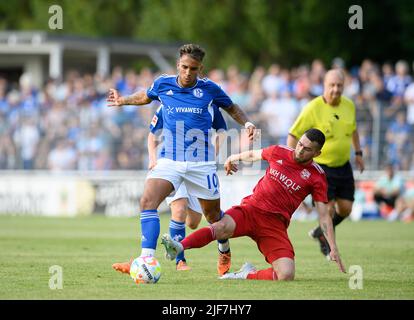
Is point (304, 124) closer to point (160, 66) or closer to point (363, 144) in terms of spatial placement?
point (363, 144)

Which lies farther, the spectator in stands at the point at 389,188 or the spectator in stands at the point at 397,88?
the spectator in stands at the point at 397,88

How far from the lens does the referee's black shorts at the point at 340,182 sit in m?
14.6

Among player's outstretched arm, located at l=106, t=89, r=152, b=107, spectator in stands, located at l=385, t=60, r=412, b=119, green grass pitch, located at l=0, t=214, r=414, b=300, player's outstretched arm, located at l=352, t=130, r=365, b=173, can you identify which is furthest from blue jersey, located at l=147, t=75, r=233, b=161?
spectator in stands, located at l=385, t=60, r=412, b=119

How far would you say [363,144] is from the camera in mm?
25344

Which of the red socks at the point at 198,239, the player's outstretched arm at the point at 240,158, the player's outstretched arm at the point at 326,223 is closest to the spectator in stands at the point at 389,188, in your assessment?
the player's outstretched arm at the point at 326,223

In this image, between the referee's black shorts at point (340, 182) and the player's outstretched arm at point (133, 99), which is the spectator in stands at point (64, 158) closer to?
the referee's black shorts at point (340, 182)

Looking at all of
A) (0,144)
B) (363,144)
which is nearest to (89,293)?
(363,144)

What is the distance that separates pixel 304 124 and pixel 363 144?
1165 centimetres

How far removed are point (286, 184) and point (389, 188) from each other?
13.3 metres

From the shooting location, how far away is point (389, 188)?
79.4ft

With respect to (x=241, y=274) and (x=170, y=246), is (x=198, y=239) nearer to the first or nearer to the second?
(x=170, y=246)

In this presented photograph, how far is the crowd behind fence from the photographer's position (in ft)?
82.9

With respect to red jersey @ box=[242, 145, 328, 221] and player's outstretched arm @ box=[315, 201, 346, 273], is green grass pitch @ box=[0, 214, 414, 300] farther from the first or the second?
red jersey @ box=[242, 145, 328, 221]
